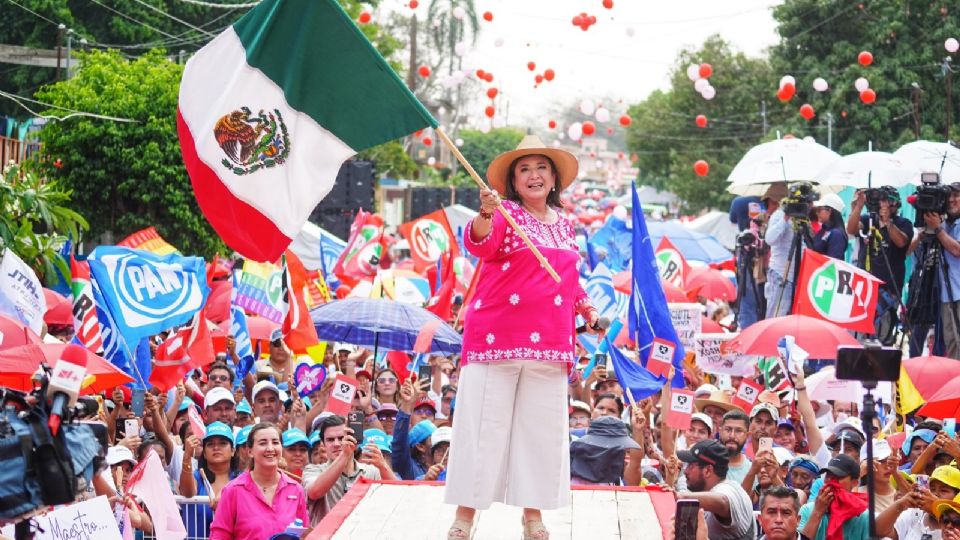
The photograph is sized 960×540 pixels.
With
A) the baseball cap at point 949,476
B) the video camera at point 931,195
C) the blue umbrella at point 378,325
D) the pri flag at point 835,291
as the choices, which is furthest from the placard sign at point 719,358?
the baseball cap at point 949,476

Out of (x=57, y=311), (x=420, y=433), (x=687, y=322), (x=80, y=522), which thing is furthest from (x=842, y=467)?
(x=57, y=311)

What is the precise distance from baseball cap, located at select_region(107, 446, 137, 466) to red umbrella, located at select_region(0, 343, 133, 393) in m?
0.50

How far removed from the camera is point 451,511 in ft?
26.0

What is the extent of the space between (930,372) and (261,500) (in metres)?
5.73

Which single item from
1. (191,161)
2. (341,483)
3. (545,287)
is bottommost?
(341,483)

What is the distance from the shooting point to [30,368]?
9.08m

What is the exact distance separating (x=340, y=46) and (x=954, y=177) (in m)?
8.13

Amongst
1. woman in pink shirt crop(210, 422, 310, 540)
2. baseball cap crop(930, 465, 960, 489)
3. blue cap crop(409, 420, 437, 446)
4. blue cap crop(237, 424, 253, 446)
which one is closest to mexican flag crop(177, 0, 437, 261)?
woman in pink shirt crop(210, 422, 310, 540)

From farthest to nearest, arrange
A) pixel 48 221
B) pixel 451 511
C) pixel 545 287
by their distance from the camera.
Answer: pixel 48 221 < pixel 451 511 < pixel 545 287

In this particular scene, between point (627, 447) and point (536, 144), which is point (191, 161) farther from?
point (627, 447)

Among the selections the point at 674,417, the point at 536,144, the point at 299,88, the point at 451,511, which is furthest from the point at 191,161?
the point at 674,417

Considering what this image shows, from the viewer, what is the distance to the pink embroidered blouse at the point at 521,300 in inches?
280

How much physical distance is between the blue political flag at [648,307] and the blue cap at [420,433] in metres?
2.03

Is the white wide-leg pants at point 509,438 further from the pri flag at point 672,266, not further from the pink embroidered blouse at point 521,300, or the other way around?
the pri flag at point 672,266
